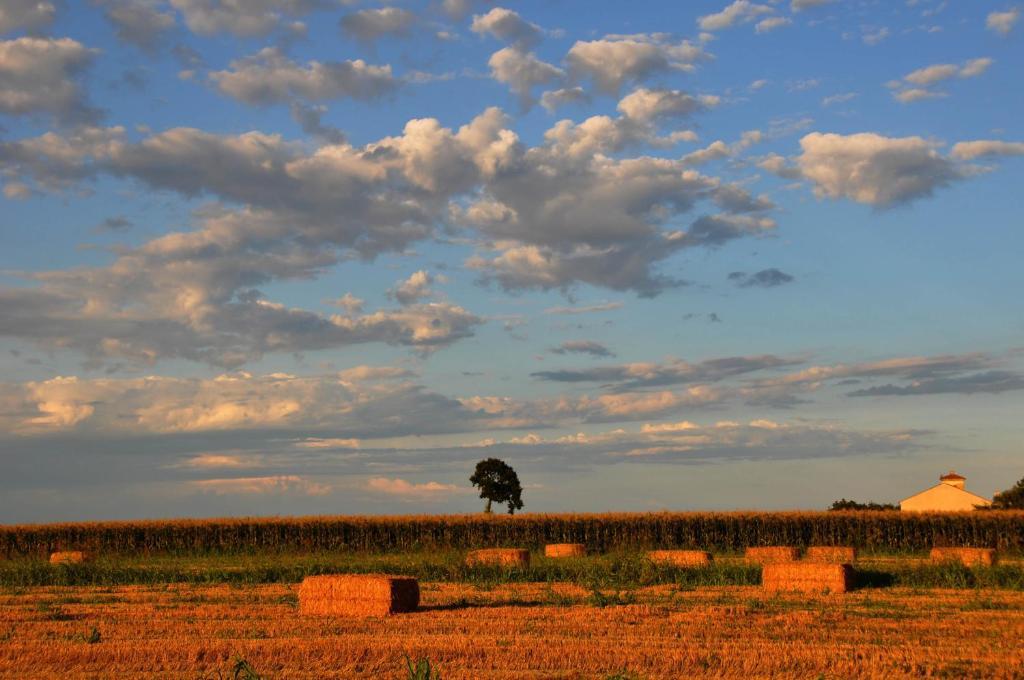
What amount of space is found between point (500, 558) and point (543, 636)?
15.6 meters

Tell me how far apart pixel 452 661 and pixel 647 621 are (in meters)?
4.85

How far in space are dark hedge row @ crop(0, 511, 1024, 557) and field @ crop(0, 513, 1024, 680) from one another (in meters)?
16.4

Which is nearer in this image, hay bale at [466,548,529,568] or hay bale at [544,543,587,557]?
hay bale at [466,548,529,568]

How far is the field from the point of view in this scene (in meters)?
14.6

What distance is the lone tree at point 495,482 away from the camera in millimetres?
87062

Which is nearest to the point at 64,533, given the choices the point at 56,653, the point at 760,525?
the point at 760,525

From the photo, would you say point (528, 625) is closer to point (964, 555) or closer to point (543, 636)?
point (543, 636)

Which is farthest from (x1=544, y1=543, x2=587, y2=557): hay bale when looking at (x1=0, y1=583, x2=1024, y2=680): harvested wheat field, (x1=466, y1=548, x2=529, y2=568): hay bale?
(x1=0, y1=583, x2=1024, y2=680): harvested wheat field

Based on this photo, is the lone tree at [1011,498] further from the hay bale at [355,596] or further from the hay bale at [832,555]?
the hay bale at [355,596]

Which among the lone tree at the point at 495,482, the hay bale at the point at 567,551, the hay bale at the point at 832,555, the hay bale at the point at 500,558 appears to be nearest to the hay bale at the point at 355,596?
the hay bale at the point at 500,558

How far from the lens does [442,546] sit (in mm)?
51750

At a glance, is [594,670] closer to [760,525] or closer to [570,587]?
[570,587]

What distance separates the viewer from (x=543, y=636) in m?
17.1

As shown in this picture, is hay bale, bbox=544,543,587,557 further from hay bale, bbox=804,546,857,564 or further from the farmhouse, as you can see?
the farmhouse
